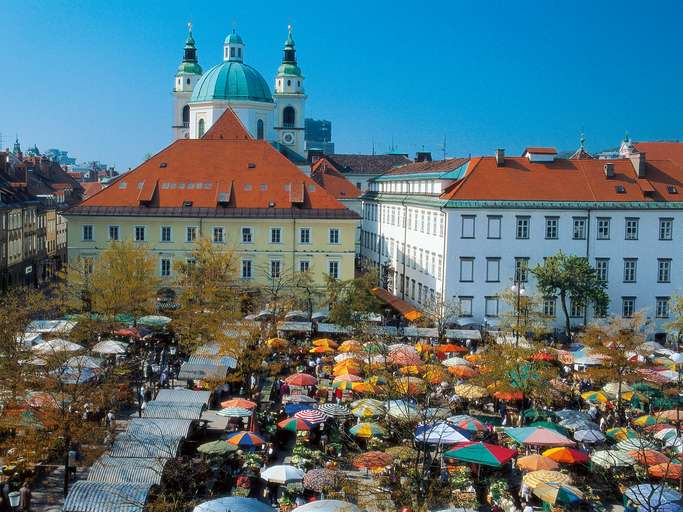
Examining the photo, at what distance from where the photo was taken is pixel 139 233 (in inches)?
2185

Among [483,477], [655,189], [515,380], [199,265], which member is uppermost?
[655,189]

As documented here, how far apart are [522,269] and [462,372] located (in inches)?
607

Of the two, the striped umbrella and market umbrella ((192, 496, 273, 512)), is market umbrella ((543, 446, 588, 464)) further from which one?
market umbrella ((192, 496, 273, 512))

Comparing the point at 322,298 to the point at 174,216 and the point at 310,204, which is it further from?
the point at 174,216

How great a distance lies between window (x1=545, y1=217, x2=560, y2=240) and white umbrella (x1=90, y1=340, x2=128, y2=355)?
83.5 feet

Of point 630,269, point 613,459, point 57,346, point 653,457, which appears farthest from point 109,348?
point 630,269

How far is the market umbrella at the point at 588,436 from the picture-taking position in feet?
91.3

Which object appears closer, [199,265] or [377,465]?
[377,465]

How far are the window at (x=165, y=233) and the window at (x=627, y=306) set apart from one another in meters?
27.0

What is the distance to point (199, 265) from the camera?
149 feet

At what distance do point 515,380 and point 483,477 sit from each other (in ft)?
18.9

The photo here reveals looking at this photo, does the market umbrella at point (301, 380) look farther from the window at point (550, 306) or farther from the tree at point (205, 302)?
the window at point (550, 306)

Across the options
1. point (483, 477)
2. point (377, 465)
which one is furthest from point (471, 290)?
point (377, 465)

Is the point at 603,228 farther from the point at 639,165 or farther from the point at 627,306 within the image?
the point at 639,165
